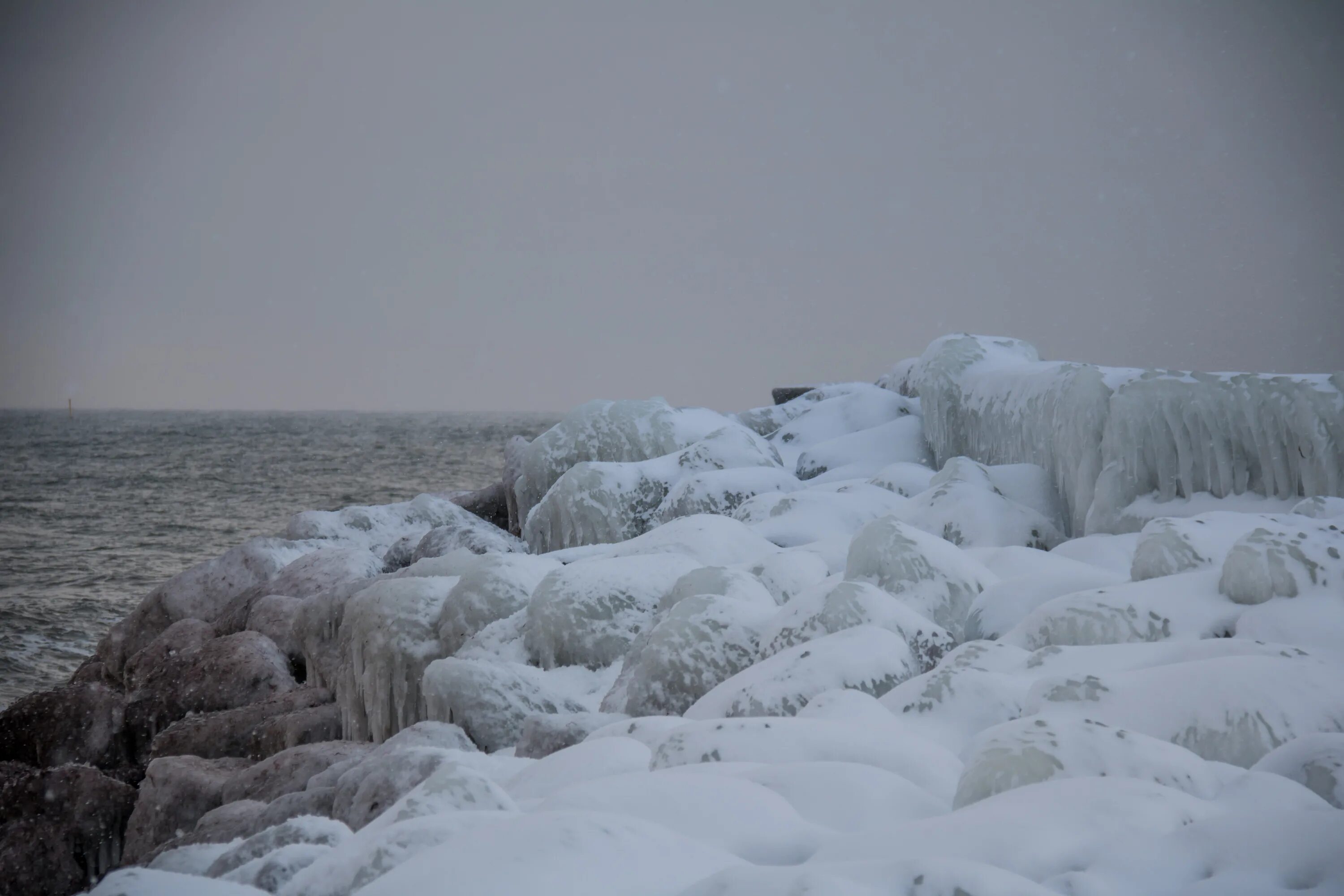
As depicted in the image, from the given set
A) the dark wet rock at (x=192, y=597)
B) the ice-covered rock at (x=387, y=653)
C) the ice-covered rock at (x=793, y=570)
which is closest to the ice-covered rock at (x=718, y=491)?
the ice-covered rock at (x=793, y=570)

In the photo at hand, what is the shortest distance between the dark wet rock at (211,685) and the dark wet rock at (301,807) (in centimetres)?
426

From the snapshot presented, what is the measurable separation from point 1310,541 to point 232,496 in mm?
35004

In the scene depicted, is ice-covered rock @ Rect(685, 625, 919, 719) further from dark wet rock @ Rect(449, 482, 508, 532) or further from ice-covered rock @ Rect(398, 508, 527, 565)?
dark wet rock @ Rect(449, 482, 508, 532)

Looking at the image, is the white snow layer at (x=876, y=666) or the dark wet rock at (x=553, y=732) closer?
the white snow layer at (x=876, y=666)

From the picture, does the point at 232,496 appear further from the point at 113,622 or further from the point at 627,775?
the point at 627,775

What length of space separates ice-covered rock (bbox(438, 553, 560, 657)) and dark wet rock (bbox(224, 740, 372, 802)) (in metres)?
1.64

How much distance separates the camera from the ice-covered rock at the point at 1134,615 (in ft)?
16.5

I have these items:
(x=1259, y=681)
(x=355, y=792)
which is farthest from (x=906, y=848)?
(x=355, y=792)

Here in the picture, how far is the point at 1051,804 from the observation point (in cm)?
259

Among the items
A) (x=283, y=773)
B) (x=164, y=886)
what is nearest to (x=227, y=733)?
(x=283, y=773)

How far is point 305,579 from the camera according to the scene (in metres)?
10.9

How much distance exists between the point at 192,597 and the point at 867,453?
340 inches

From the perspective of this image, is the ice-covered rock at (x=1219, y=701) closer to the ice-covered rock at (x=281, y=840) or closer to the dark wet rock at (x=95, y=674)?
the ice-covered rock at (x=281, y=840)

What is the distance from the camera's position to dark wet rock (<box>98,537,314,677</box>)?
37.6 feet
